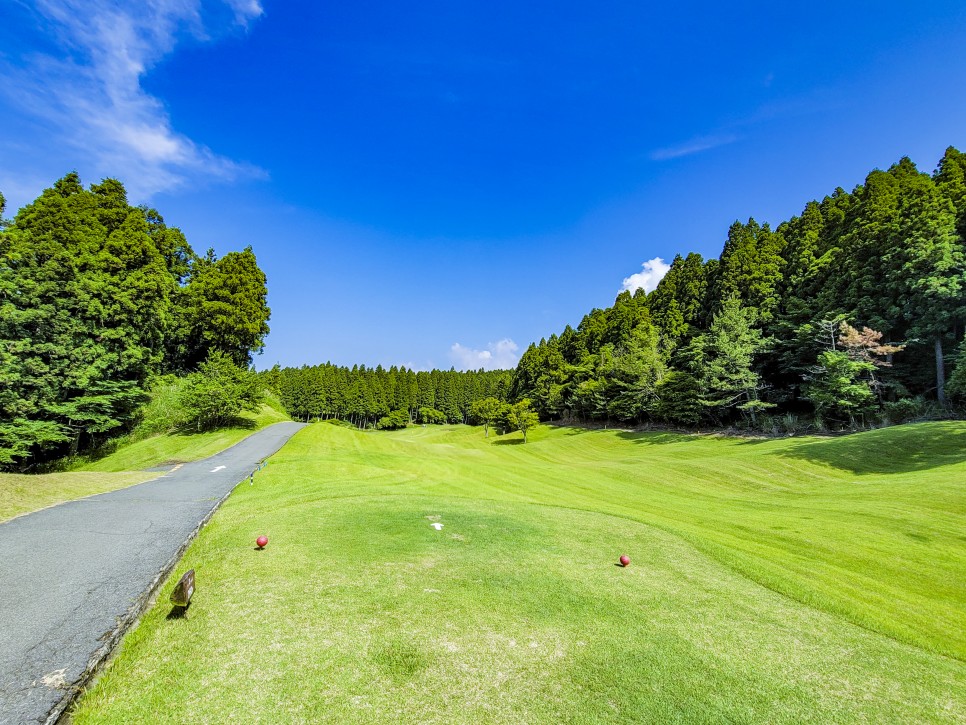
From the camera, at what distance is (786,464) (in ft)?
69.9

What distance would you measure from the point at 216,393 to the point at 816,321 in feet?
142

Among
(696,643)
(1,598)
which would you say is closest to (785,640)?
(696,643)

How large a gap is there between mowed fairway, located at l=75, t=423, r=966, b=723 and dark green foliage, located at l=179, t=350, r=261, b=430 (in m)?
16.3

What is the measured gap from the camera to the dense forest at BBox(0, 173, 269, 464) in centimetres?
1881

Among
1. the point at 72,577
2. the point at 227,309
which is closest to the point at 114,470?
the point at 227,309

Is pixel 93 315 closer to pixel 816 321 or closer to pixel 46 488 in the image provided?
pixel 46 488

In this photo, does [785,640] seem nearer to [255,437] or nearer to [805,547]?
[805,547]

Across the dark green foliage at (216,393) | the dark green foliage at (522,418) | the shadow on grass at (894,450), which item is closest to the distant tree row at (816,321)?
the shadow on grass at (894,450)

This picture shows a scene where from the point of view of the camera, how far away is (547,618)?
16.8 feet

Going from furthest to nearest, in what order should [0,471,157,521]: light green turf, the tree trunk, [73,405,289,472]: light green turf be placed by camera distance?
the tree trunk → [73,405,289,472]: light green turf → [0,471,157,521]: light green turf

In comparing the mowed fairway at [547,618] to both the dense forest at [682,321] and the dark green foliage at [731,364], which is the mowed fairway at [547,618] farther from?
the dark green foliage at [731,364]

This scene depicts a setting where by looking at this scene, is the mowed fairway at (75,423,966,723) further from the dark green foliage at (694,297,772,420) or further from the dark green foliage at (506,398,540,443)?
the dark green foliage at (506,398,540,443)

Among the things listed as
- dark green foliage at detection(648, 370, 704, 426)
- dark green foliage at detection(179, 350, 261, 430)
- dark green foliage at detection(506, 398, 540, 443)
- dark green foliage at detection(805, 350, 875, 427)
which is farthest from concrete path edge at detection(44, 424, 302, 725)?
dark green foliage at detection(506, 398, 540, 443)

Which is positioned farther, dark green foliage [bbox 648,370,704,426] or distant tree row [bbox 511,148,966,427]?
dark green foliage [bbox 648,370,704,426]
